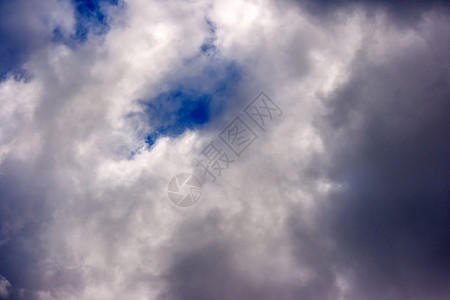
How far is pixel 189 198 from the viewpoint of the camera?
4818 inches
